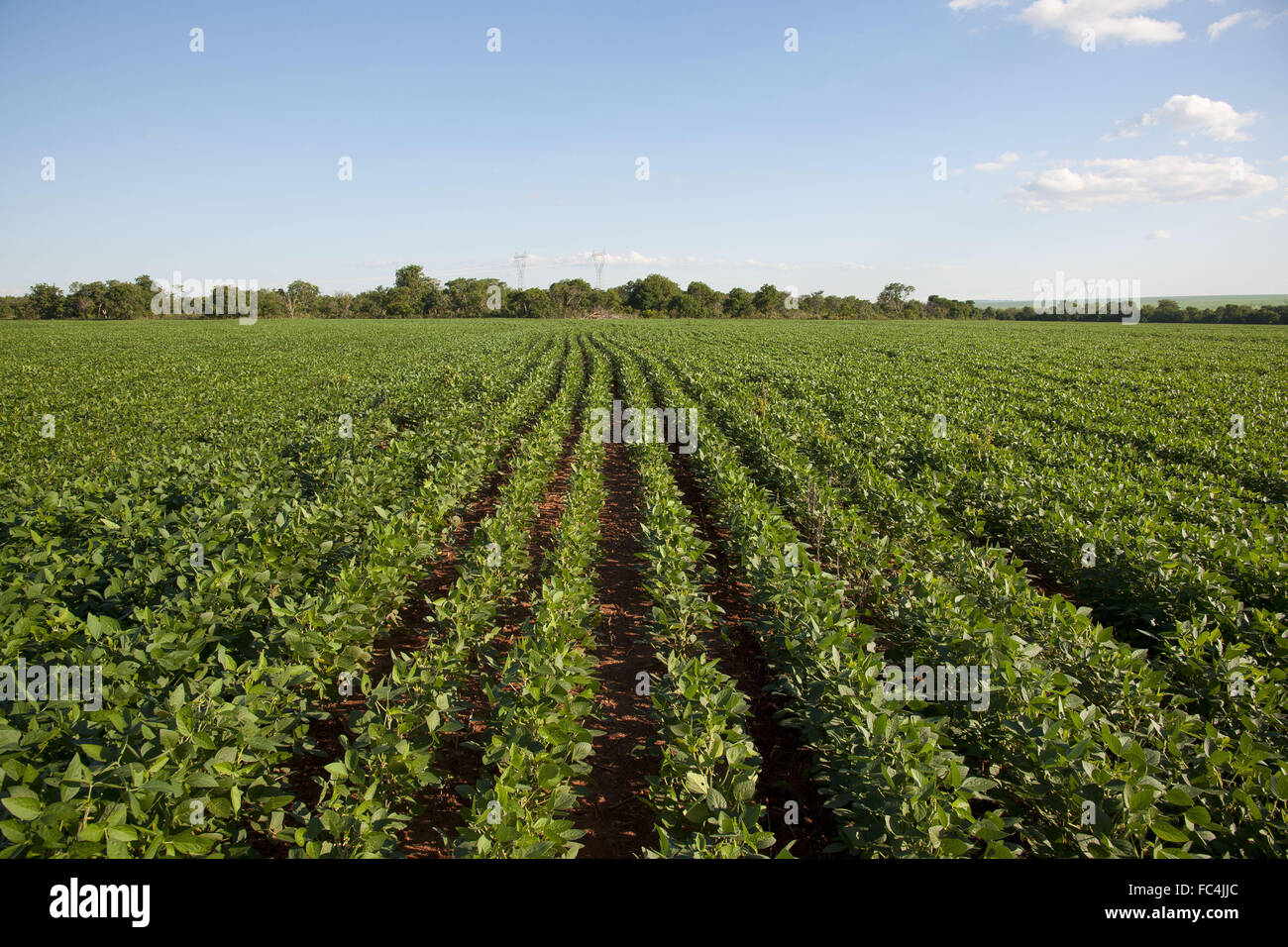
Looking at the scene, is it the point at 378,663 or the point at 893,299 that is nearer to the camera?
the point at 378,663

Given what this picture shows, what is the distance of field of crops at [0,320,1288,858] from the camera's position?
2.54 metres

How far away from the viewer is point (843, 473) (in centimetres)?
912

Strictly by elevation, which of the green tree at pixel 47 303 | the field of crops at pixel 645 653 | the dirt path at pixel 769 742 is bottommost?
the dirt path at pixel 769 742

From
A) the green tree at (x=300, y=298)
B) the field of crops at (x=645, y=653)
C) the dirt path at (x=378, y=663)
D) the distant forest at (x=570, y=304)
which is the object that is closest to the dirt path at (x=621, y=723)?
the field of crops at (x=645, y=653)

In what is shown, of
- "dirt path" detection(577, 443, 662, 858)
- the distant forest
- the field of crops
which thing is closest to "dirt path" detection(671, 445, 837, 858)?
the field of crops

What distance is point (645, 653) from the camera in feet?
16.9

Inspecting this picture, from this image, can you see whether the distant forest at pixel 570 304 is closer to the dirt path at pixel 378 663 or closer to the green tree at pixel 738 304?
the green tree at pixel 738 304

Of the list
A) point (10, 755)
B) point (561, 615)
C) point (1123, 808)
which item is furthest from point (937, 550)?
point (10, 755)

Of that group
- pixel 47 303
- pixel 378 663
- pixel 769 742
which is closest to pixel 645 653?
pixel 769 742

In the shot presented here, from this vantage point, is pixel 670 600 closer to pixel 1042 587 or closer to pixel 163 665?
pixel 163 665

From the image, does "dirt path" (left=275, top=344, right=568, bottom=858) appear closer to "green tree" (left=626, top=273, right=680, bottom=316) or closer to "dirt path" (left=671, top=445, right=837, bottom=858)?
"dirt path" (left=671, top=445, right=837, bottom=858)

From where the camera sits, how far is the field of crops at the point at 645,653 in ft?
8.35

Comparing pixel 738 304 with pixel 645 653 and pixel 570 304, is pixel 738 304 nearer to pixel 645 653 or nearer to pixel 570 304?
pixel 570 304
